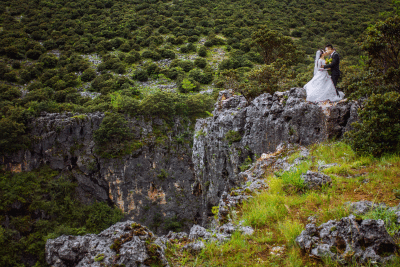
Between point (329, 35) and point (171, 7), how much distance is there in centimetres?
5549

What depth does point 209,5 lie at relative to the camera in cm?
8356

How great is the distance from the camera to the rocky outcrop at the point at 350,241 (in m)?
2.78

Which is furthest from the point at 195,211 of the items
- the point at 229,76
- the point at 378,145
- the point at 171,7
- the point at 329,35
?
the point at 171,7

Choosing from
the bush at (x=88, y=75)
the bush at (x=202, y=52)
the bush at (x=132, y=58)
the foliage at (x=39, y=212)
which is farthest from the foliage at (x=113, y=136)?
the bush at (x=202, y=52)

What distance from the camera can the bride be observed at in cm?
978

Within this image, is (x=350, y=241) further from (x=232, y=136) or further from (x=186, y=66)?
(x=186, y=66)

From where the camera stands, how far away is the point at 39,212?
112 ft

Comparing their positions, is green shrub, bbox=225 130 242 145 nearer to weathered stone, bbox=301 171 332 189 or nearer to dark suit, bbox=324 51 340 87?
dark suit, bbox=324 51 340 87

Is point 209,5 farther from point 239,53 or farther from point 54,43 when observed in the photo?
point 54,43

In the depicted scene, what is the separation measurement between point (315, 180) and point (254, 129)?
356 inches

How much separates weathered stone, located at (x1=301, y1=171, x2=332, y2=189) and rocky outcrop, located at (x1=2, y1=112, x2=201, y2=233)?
3393 centimetres

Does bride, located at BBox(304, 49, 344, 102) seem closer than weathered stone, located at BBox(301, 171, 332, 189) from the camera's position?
No

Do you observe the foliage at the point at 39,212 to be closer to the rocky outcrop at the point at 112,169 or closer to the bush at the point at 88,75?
the rocky outcrop at the point at 112,169

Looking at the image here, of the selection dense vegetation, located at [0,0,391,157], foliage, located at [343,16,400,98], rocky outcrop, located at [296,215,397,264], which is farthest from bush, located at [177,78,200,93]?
rocky outcrop, located at [296,215,397,264]
